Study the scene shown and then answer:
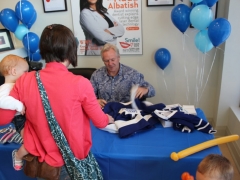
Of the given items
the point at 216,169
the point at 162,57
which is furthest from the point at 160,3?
the point at 216,169

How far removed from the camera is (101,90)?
2.19 meters

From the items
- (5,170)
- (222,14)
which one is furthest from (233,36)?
(5,170)

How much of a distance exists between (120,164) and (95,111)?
1.34 ft

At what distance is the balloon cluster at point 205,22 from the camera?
6.22 ft

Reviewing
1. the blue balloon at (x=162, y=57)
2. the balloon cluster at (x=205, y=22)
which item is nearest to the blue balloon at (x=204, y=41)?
the balloon cluster at (x=205, y=22)

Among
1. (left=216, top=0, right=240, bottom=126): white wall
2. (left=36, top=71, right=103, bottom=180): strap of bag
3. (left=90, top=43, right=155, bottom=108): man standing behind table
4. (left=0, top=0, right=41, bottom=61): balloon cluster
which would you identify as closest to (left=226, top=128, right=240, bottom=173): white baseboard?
(left=216, top=0, right=240, bottom=126): white wall

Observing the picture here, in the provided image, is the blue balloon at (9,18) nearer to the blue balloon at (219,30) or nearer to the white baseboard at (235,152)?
the blue balloon at (219,30)

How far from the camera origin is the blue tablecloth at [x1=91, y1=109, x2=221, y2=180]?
122 cm

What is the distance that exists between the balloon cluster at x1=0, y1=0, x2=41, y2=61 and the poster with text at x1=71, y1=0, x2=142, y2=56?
52 centimetres

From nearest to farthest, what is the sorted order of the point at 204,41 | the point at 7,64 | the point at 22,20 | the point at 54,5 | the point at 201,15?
the point at 7,64
the point at 201,15
the point at 204,41
the point at 22,20
the point at 54,5

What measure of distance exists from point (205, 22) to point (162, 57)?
62 centimetres

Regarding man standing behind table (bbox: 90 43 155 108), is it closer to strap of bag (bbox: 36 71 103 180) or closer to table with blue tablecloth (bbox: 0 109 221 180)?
table with blue tablecloth (bbox: 0 109 221 180)

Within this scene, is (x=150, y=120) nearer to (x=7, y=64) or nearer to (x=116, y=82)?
(x=116, y=82)

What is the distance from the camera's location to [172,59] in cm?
265
